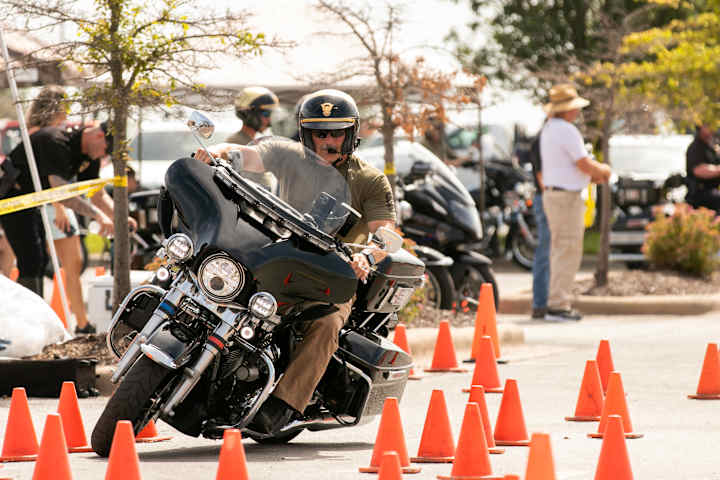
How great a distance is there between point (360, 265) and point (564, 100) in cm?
789

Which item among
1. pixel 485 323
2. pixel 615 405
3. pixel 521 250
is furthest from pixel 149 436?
pixel 521 250

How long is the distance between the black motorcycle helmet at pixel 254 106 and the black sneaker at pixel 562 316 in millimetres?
4537

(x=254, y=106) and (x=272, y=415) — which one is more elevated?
(x=254, y=106)

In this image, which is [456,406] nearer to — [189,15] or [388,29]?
[189,15]

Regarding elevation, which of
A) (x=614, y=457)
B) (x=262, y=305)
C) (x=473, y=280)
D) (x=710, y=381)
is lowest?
(x=473, y=280)

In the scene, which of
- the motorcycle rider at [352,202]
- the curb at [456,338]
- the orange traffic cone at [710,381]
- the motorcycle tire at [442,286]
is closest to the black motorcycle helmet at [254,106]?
the curb at [456,338]

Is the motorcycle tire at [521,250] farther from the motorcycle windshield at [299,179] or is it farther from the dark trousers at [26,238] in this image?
the motorcycle windshield at [299,179]

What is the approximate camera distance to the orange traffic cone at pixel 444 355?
10.5 metres

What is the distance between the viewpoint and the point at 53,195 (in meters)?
10.6

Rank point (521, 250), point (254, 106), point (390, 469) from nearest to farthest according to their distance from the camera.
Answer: point (390, 469) < point (254, 106) < point (521, 250)

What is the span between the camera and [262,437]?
23.7ft

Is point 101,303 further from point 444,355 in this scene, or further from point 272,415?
point 272,415

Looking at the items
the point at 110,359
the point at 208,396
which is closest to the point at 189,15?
the point at 110,359

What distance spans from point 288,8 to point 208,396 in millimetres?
14164
